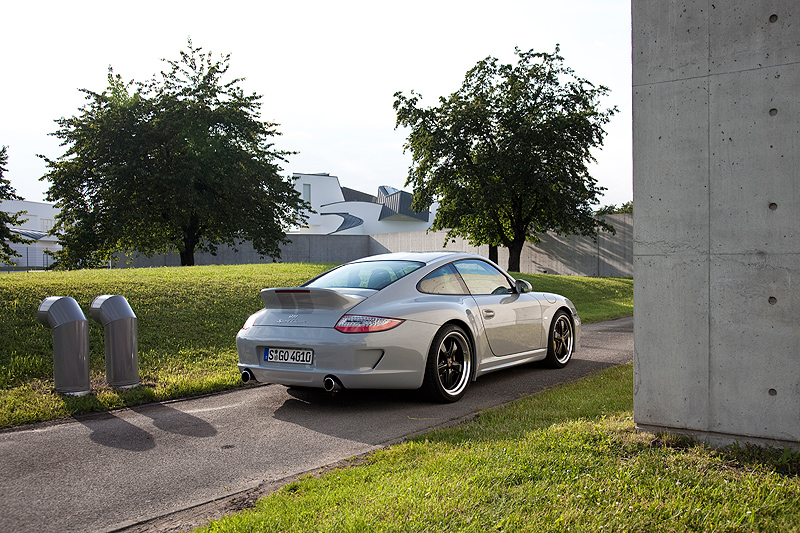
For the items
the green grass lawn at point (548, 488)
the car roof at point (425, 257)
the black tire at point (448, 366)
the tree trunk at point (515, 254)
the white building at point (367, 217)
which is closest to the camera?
the green grass lawn at point (548, 488)

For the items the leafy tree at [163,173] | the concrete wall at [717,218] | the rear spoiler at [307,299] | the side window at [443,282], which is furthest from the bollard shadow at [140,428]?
the leafy tree at [163,173]

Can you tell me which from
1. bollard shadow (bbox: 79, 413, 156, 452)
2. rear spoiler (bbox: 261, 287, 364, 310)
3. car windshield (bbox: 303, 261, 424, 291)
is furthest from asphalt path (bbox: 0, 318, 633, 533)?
car windshield (bbox: 303, 261, 424, 291)

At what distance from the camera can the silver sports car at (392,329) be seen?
545 centimetres

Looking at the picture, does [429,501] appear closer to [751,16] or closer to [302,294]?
[302,294]

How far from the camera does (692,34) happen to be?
398 cm

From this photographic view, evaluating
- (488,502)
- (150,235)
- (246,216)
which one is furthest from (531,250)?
(488,502)

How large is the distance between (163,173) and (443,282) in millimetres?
19076

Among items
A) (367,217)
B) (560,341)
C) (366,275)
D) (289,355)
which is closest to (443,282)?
(366,275)

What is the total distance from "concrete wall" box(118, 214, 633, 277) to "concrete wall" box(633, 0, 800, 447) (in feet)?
88.6

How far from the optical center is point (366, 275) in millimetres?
6348

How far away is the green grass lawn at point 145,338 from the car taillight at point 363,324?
214 cm

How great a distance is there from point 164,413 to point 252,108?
2190 centimetres

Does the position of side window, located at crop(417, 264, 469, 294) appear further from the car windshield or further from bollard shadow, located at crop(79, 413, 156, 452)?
bollard shadow, located at crop(79, 413, 156, 452)

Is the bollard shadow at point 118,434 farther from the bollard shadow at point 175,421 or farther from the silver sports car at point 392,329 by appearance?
the silver sports car at point 392,329
